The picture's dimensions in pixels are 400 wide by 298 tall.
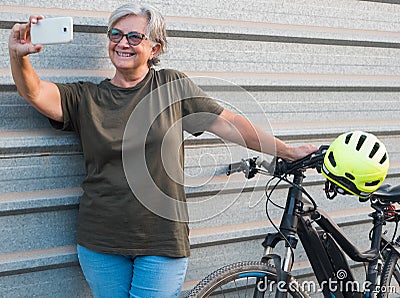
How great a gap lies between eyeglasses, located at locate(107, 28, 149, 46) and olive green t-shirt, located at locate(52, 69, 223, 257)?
19cm

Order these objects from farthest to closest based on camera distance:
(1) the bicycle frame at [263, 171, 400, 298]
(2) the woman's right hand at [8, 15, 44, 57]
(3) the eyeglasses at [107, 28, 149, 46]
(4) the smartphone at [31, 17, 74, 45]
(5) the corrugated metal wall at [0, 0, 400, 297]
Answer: (1) the bicycle frame at [263, 171, 400, 298]
(5) the corrugated metal wall at [0, 0, 400, 297]
(3) the eyeglasses at [107, 28, 149, 46]
(2) the woman's right hand at [8, 15, 44, 57]
(4) the smartphone at [31, 17, 74, 45]

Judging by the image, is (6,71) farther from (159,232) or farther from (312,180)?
(312,180)

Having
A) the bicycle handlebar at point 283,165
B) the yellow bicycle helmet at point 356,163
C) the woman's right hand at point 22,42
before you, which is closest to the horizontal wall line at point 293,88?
the woman's right hand at point 22,42

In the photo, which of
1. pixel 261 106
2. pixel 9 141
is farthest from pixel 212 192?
pixel 9 141

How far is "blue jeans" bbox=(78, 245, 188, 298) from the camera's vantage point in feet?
9.41

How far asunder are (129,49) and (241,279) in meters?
1.12

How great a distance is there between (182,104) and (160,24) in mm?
370

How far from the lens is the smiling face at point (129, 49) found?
280 centimetres

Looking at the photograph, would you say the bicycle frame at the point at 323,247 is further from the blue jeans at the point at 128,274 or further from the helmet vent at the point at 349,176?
the blue jeans at the point at 128,274

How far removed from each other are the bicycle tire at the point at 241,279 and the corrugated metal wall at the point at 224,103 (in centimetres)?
47

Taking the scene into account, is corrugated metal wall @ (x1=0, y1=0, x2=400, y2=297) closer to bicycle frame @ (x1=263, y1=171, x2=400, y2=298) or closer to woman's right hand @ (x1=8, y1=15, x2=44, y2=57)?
woman's right hand @ (x1=8, y1=15, x2=44, y2=57)

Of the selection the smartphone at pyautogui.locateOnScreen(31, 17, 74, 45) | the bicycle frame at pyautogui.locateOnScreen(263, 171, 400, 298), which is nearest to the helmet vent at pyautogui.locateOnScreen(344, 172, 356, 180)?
the bicycle frame at pyautogui.locateOnScreen(263, 171, 400, 298)

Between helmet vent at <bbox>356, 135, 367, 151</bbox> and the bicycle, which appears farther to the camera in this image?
the bicycle

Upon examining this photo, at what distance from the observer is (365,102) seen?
4039mm
